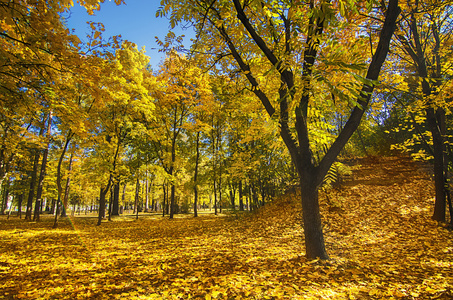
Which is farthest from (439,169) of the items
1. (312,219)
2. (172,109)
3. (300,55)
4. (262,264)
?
(172,109)

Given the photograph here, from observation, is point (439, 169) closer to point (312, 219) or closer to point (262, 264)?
point (312, 219)

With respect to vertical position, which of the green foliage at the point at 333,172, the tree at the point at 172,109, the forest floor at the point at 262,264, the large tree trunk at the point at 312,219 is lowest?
the forest floor at the point at 262,264

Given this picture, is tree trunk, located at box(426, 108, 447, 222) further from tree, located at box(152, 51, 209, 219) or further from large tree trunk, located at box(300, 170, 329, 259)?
tree, located at box(152, 51, 209, 219)

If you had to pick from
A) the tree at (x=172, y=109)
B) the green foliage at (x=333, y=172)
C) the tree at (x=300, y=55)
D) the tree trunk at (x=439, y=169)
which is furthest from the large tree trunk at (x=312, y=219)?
the tree at (x=172, y=109)

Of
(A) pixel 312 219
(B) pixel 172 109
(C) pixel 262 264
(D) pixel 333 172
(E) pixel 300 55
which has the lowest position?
(C) pixel 262 264

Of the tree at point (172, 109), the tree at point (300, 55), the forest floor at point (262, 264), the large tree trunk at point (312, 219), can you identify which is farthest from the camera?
the tree at point (172, 109)

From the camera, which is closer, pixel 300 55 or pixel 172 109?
pixel 300 55

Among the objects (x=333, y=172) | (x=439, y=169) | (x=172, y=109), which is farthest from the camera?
(x=172, y=109)

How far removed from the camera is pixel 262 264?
4133 millimetres

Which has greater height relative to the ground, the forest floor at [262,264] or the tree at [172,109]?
the tree at [172,109]

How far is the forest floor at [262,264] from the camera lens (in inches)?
119

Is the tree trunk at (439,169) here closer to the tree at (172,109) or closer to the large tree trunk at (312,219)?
the large tree trunk at (312,219)

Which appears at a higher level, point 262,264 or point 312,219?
point 312,219

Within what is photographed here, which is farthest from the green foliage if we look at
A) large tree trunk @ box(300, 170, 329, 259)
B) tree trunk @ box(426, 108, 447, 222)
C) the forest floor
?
large tree trunk @ box(300, 170, 329, 259)
